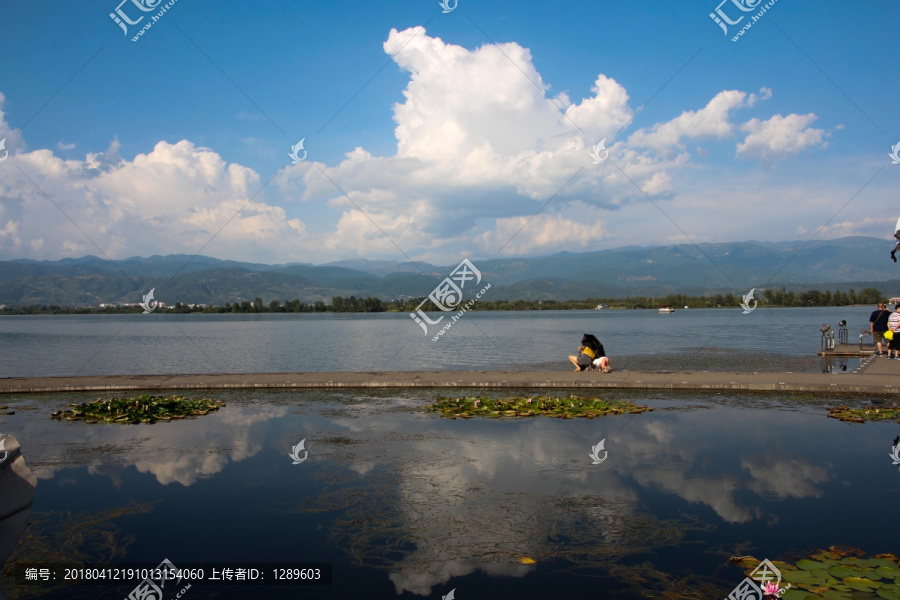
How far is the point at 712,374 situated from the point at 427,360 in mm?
17035

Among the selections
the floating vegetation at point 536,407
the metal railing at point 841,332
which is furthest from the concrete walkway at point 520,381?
the metal railing at point 841,332

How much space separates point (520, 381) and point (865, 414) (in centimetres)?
813

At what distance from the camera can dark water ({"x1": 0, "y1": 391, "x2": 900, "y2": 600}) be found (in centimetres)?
570

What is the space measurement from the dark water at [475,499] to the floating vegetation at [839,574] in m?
0.25

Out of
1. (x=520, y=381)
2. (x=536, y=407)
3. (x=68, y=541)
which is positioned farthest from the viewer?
(x=520, y=381)

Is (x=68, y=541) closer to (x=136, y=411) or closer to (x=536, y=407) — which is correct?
(x=136, y=411)

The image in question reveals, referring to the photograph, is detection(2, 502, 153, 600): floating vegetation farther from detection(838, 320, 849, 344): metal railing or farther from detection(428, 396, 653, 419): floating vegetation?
detection(838, 320, 849, 344): metal railing

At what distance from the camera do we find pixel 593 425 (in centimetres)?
1243

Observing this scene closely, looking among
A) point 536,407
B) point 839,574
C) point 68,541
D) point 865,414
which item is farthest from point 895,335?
point 68,541

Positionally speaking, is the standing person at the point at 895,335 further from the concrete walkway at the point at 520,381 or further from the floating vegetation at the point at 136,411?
the floating vegetation at the point at 136,411

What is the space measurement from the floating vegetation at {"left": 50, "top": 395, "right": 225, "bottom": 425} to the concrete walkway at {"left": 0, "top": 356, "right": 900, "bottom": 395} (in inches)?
146

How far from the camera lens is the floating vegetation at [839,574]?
5.03 m

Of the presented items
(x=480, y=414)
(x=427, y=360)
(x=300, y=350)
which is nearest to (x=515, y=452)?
(x=480, y=414)

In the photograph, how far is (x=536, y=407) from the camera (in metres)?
14.1
